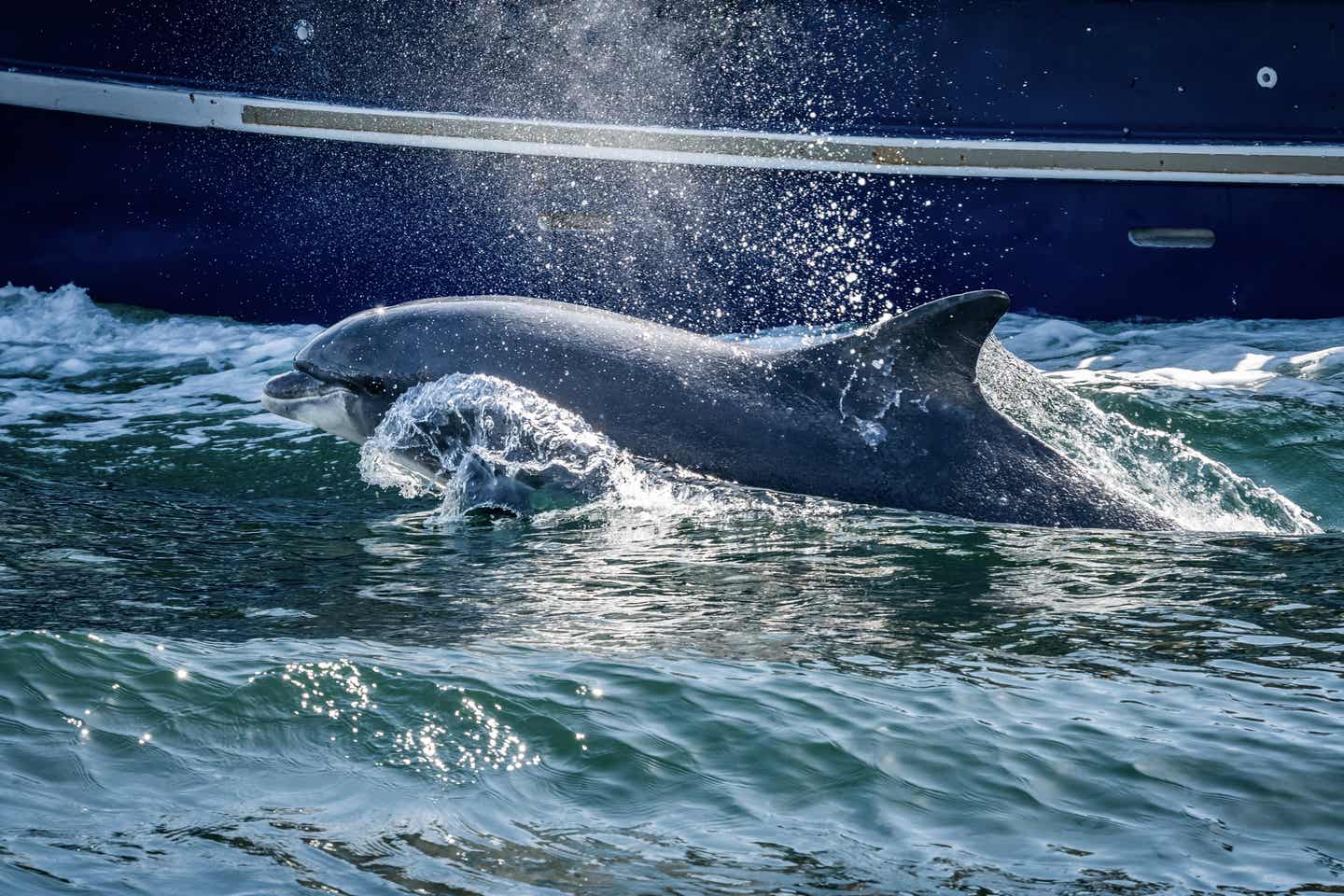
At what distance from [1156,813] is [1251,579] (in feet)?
9.21

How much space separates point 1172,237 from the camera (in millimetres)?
Answer: 14312

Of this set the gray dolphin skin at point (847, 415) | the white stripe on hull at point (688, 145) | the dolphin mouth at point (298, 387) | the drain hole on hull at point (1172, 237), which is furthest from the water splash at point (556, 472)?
the drain hole on hull at point (1172, 237)

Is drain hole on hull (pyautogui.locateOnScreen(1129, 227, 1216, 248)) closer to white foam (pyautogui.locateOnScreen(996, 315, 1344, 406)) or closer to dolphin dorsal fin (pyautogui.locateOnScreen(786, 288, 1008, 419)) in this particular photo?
white foam (pyautogui.locateOnScreen(996, 315, 1344, 406))

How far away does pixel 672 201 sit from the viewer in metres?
14.3

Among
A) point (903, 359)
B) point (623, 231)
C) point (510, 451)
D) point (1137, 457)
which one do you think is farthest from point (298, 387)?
point (623, 231)

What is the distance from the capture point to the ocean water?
4.11m

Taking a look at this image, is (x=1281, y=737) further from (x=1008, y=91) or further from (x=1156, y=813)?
(x=1008, y=91)

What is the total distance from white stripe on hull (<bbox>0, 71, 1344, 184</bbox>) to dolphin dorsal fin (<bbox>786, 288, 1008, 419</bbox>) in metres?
6.41

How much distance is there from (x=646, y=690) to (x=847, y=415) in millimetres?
3146

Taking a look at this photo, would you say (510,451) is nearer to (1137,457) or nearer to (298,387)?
(298,387)

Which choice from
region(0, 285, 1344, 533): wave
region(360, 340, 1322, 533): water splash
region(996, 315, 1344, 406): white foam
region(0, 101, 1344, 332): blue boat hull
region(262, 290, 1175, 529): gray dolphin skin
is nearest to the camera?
region(262, 290, 1175, 529): gray dolphin skin

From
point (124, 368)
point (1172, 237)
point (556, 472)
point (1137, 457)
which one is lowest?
point (556, 472)

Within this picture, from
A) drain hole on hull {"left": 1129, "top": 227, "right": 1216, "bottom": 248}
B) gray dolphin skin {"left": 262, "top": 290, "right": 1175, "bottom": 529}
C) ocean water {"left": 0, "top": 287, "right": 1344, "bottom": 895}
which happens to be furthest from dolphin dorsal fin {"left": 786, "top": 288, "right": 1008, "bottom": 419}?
drain hole on hull {"left": 1129, "top": 227, "right": 1216, "bottom": 248}

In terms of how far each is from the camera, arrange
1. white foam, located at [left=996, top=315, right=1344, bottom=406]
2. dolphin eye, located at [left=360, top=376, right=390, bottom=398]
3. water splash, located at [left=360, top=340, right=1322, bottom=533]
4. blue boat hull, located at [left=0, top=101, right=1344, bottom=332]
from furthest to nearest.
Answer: blue boat hull, located at [left=0, top=101, right=1344, bottom=332] < white foam, located at [left=996, top=315, right=1344, bottom=406] < dolphin eye, located at [left=360, top=376, right=390, bottom=398] < water splash, located at [left=360, top=340, right=1322, bottom=533]
